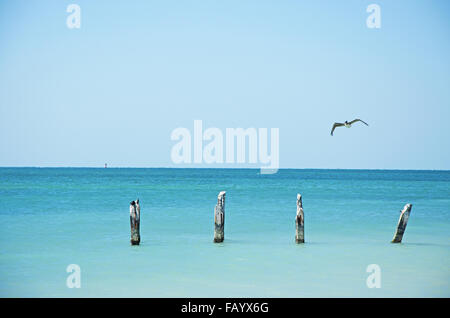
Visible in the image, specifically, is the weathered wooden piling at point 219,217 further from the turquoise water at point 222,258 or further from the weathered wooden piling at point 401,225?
the weathered wooden piling at point 401,225

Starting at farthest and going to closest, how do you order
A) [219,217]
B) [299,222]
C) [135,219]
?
1. [219,217]
2. [299,222]
3. [135,219]

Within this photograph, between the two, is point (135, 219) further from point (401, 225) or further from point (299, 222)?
point (401, 225)

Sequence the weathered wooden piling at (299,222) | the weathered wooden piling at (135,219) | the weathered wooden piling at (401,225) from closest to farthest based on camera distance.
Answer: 1. the weathered wooden piling at (135,219)
2. the weathered wooden piling at (299,222)
3. the weathered wooden piling at (401,225)

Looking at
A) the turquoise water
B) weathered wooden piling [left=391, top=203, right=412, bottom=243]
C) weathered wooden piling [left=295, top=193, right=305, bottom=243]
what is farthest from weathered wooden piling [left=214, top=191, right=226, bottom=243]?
weathered wooden piling [left=391, top=203, right=412, bottom=243]

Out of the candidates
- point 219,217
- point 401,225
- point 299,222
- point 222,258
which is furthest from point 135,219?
point 401,225

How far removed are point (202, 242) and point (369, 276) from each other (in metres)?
7.04

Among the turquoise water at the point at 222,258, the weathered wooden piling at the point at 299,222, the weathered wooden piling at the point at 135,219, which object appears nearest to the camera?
the turquoise water at the point at 222,258

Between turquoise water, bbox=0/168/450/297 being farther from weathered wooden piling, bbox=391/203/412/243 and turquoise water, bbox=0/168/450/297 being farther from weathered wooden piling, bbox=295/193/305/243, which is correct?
weathered wooden piling, bbox=391/203/412/243

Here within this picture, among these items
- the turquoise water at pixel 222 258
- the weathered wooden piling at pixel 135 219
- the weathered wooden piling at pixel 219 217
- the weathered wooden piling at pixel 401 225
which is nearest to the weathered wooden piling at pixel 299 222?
the turquoise water at pixel 222 258

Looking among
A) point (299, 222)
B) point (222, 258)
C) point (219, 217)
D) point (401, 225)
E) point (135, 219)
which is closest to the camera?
point (222, 258)

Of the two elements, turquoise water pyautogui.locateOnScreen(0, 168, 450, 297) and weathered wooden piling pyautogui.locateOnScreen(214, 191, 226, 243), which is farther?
weathered wooden piling pyautogui.locateOnScreen(214, 191, 226, 243)

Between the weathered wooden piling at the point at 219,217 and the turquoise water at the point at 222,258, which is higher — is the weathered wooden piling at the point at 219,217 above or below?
above

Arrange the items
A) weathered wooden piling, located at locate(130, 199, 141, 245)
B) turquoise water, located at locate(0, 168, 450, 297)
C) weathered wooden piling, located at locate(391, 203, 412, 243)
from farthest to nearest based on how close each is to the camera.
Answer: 1. weathered wooden piling, located at locate(391, 203, 412, 243)
2. weathered wooden piling, located at locate(130, 199, 141, 245)
3. turquoise water, located at locate(0, 168, 450, 297)
